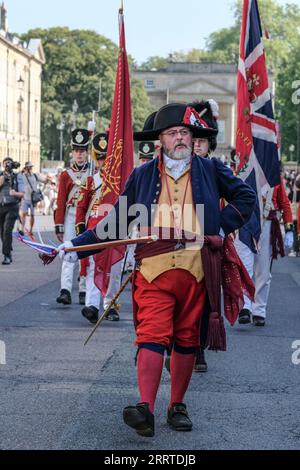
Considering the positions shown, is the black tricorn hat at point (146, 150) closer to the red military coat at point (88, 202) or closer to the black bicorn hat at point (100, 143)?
→ the black bicorn hat at point (100, 143)

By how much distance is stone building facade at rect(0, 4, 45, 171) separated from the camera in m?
89.7

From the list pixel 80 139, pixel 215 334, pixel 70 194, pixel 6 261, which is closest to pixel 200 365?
pixel 215 334

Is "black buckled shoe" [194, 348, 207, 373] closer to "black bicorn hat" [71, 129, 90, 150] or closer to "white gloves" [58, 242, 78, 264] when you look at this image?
"white gloves" [58, 242, 78, 264]

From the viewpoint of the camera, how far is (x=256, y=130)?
1146 centimetres

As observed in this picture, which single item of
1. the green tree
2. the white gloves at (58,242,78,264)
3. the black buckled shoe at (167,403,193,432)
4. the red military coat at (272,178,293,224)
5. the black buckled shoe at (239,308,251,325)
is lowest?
the black buckled shoe at (239,308,251,325)

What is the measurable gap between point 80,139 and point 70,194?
62cm

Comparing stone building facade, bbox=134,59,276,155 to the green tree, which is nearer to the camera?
the green tree

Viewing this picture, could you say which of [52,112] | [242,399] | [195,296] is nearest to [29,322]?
[242,399]

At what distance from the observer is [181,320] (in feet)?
20.8

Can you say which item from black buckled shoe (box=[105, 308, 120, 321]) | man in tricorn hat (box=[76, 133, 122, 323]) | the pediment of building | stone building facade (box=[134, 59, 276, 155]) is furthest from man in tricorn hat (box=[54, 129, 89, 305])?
the pediment of building

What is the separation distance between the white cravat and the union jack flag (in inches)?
186

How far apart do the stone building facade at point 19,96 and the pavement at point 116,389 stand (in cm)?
7754

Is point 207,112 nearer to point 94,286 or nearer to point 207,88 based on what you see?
point 94,286

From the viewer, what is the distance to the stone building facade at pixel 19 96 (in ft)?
294
